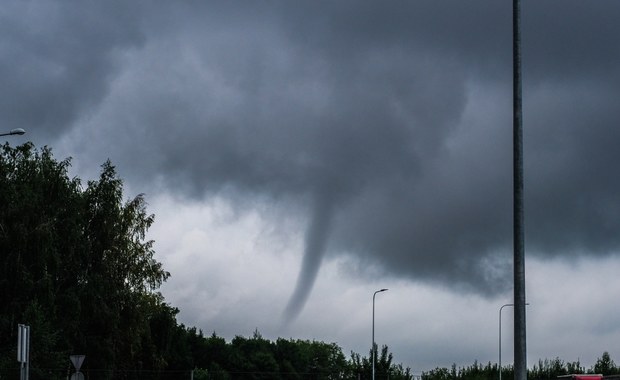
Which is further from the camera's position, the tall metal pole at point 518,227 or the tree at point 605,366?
the tree at point 605,366

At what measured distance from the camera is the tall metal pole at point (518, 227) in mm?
18109

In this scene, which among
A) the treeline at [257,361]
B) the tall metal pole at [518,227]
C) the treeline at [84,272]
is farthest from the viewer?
the treeline at [257,361]

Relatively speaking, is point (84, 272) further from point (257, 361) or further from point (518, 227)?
point (518, 227)

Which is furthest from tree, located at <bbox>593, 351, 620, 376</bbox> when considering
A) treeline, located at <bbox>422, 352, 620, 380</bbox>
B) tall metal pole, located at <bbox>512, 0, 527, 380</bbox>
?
tall metal pole, located at <bbox>512, 0, 527, 380</bbox>

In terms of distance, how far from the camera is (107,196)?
262 ft

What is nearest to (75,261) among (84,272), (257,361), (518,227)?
(84,272)

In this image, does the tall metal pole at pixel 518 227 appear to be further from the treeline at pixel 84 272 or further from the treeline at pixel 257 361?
the treeline at pixel 257 361

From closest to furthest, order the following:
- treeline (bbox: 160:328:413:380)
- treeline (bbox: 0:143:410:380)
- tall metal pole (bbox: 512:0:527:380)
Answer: tall metal pole (bbox: 512:0:527:380) → treeline (bbox: 0:143:410:380) → treeline (bbox: 160:328:413:380)

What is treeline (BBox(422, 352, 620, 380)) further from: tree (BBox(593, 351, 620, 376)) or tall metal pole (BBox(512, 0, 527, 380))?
tall metal pole (BBox(512, 0, 527, 380))

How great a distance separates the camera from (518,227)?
61.2 ft

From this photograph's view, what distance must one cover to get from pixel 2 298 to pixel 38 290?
3696 millimetres

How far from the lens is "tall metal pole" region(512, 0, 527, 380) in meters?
18.1

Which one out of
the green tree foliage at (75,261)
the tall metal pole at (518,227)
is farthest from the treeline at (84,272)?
the tall metal pole at (518,227)

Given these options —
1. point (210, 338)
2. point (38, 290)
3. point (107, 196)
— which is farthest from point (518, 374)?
point (210, 338)
